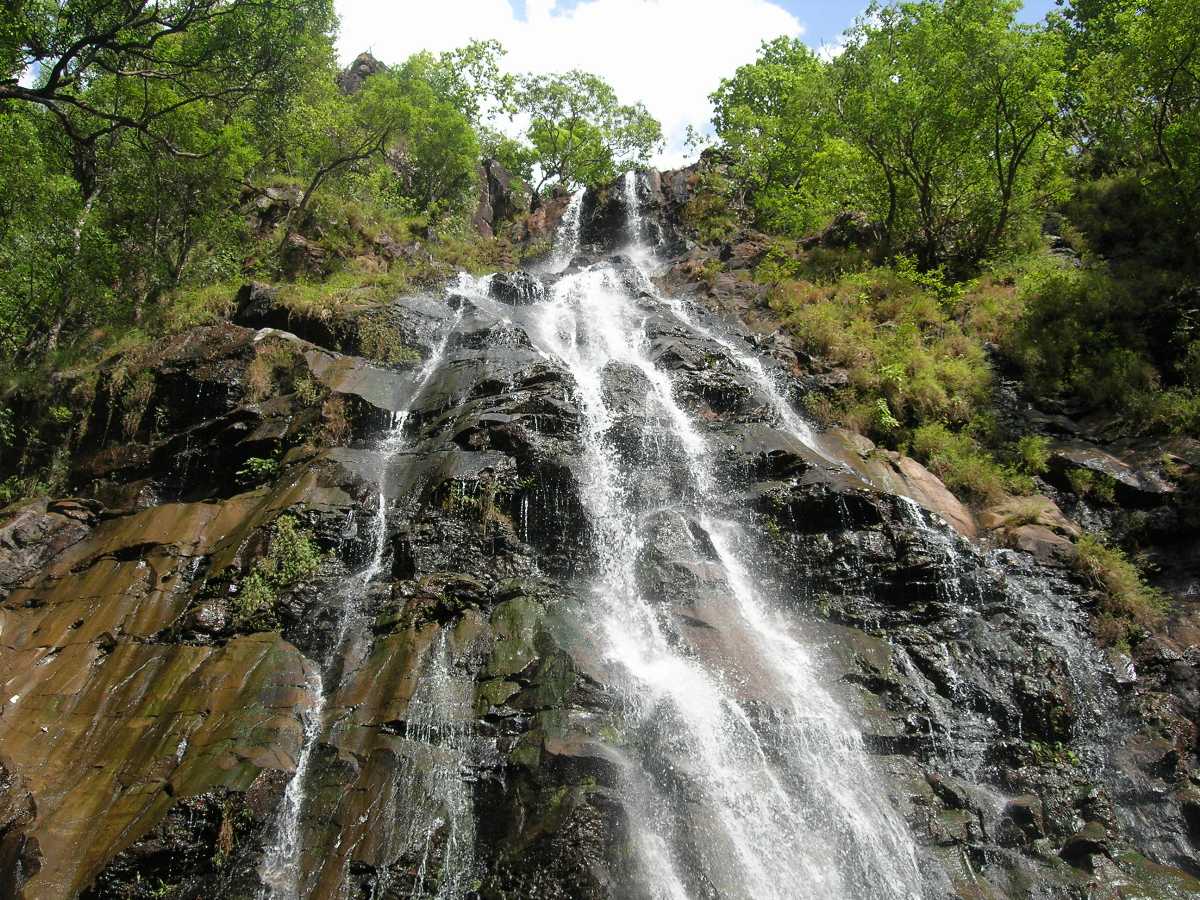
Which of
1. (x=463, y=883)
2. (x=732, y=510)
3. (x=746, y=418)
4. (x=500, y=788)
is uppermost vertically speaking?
(x=746, y=418)

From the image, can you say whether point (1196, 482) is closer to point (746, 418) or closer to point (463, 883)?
point (746, 418)

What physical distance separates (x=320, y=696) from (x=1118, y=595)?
12.1m

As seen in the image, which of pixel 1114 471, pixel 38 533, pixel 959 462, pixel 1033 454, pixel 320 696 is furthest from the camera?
pixel 959 462

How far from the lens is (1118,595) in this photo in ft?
35.5

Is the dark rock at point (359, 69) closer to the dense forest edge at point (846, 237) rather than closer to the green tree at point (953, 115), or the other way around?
the dense forest edge at point (846, 237)

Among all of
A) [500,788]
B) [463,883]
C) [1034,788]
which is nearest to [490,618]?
[500,788]

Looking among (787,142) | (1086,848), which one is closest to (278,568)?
(1086,848)

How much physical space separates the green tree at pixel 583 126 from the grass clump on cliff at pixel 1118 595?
3030 centimetres

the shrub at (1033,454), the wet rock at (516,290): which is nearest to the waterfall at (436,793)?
the shrub at (1033,454)

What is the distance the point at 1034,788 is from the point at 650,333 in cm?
1313

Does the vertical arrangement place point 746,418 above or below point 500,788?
above

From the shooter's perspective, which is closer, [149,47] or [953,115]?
[149,47]

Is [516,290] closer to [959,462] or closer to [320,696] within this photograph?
[959,462]

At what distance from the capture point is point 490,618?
394 inches
